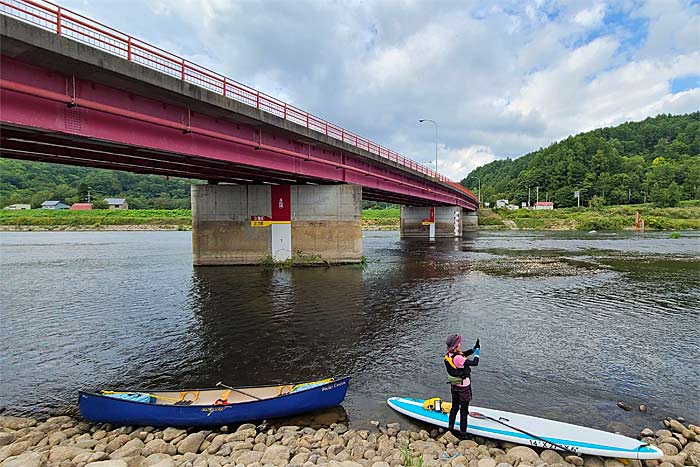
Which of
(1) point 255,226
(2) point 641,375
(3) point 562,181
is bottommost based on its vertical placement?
(2) point 641,375

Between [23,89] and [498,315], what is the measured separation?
1717cm

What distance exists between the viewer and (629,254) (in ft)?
127

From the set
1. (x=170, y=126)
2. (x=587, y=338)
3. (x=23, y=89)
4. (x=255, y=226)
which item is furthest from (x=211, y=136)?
(x=587, y=338)

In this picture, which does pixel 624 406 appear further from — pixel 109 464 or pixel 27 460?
pixel 27 460

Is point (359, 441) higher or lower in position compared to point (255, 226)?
lower

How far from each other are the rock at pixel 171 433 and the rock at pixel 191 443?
386 millimetres

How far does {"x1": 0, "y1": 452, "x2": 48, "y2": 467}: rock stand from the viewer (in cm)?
616

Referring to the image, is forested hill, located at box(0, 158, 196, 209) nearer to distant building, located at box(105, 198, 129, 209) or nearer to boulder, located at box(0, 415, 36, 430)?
distant building, located at box(105, 198, 129, 209)

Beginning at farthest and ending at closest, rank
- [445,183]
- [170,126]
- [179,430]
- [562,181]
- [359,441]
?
1. [562,181]
2. [445,183]
3. [170,126]
4. [179,430]
5. [359,441]

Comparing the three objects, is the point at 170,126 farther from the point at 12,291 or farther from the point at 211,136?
the point at 12,291

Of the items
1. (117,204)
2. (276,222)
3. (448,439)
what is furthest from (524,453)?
(117,204)

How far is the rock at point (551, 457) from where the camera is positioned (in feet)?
22.3

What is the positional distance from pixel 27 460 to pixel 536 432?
8.24 meters

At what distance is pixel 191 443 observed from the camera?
7223mm
